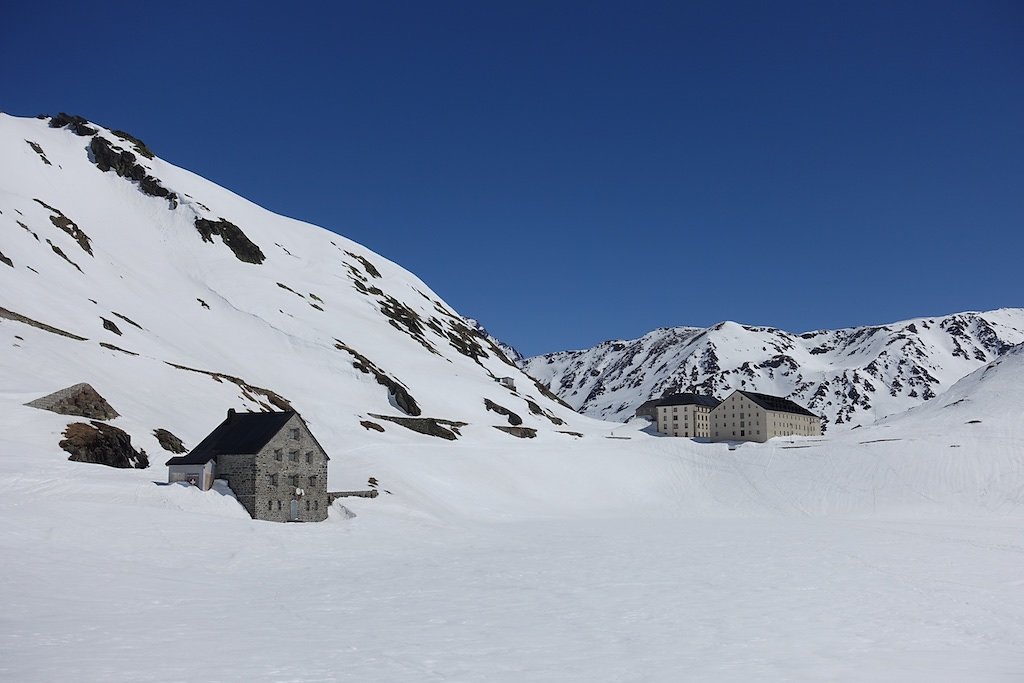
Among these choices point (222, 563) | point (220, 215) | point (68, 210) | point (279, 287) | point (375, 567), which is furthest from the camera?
point (220, 215)

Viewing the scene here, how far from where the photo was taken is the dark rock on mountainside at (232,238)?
140 meters

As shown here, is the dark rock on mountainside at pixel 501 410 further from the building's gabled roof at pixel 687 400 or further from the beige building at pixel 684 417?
the building's gabled roof at pixel 687 400

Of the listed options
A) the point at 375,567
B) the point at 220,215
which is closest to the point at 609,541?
the point at 375,567

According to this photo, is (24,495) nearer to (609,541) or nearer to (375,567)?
(375,567)

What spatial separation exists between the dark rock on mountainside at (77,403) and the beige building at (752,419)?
357 ft

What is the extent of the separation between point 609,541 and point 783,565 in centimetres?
1432

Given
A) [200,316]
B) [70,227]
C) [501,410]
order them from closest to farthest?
[200,316] → [70,227] → [501,410]

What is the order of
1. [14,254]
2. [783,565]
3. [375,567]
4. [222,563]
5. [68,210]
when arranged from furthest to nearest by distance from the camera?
[68,210]
[14,254]
[783,565]
[375,567]
[222,563]

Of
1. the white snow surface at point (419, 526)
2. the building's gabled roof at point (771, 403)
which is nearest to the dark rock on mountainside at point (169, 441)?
the white snow surface at point (419, 526)

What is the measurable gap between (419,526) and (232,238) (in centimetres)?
9842

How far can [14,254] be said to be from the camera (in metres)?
90.0

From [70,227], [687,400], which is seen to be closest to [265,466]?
[70,227]

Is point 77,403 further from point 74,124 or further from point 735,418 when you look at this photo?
point 74,124

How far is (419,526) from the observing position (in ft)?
200
